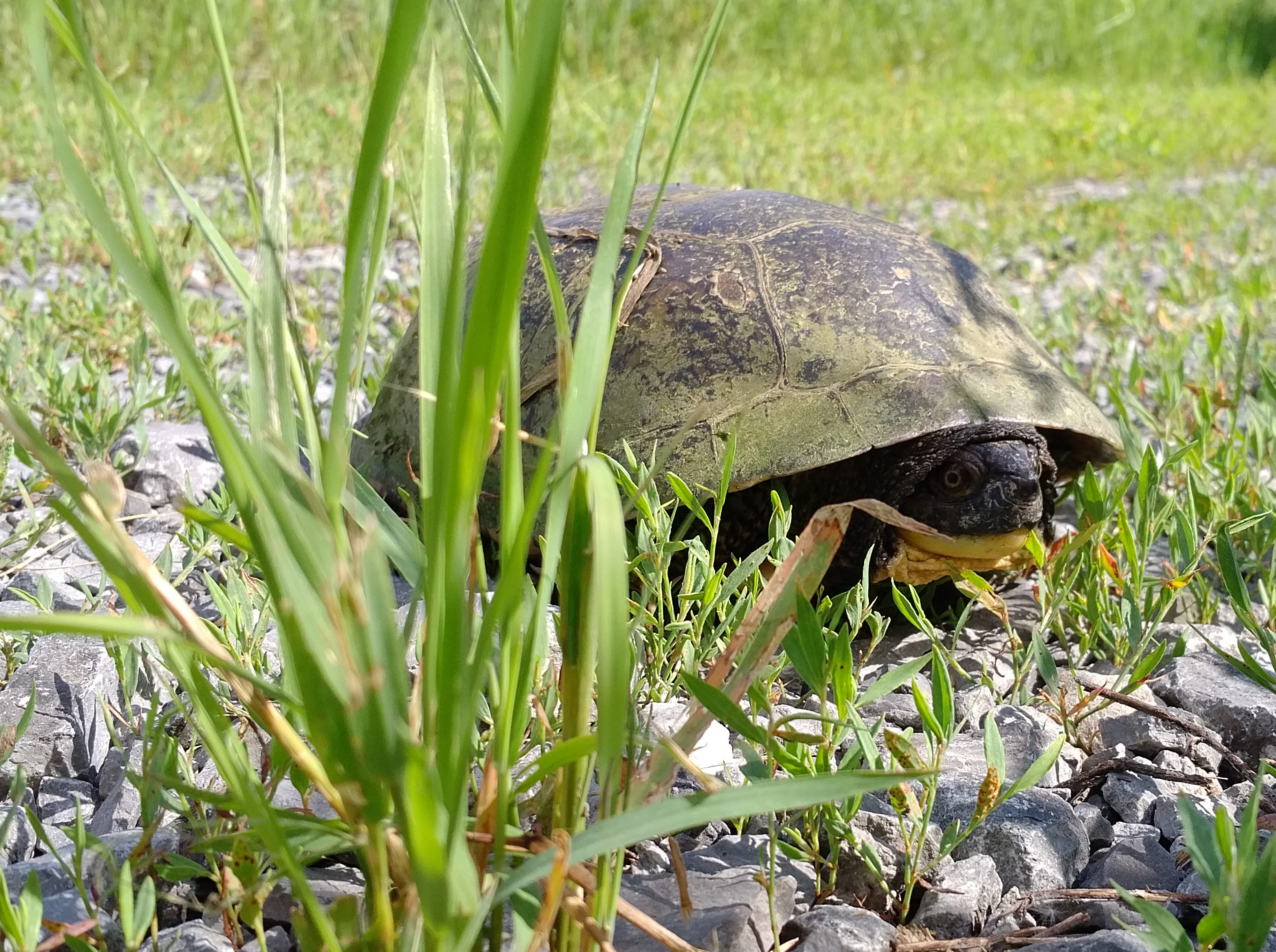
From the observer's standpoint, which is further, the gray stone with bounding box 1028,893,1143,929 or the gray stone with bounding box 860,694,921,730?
the gray stone with bounding box 860,694,921,730

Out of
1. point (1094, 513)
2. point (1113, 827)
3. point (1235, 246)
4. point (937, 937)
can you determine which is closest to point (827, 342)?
point (1094, 513)

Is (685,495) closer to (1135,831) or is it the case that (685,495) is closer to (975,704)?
(975,704)

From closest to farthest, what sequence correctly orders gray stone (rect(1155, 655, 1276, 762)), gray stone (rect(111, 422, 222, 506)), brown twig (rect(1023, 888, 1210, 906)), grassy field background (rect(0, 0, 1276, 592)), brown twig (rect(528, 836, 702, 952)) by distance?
brown twig (rect(528, 836, 702, 952)), brown twig (rect(1023, 888, 1210, 906)), gray stone (rect(1155, 655, 1276, 762)), gray stone (rect(111, 422, 222, 506)), grassy field background (rect(0, 0, 1276, 592))

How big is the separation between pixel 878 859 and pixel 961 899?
9 cm

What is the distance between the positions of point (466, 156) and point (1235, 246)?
5.15m

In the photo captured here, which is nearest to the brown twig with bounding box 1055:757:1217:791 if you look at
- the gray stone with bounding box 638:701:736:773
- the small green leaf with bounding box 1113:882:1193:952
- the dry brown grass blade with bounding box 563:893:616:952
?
the gray stone with bounding box 638:701:736:773

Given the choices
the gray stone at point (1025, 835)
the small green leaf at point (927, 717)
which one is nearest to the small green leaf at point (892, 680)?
the small green leaf at point (927, 717)

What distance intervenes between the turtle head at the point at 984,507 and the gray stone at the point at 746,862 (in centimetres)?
82

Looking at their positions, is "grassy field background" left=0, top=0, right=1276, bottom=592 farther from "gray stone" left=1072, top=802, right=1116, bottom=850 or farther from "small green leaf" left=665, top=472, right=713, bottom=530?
"gray stone" left=1072, top=802, right=1116, bottom=850

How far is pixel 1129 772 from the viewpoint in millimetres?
1482

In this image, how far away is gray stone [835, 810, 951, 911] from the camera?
3.95ft

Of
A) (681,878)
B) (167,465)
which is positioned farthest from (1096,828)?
(167,465)

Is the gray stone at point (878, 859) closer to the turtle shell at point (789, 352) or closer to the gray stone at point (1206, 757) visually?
the gray stone at point (1206, 757)

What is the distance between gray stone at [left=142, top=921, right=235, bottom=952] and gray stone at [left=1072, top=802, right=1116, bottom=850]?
0.97 metres
